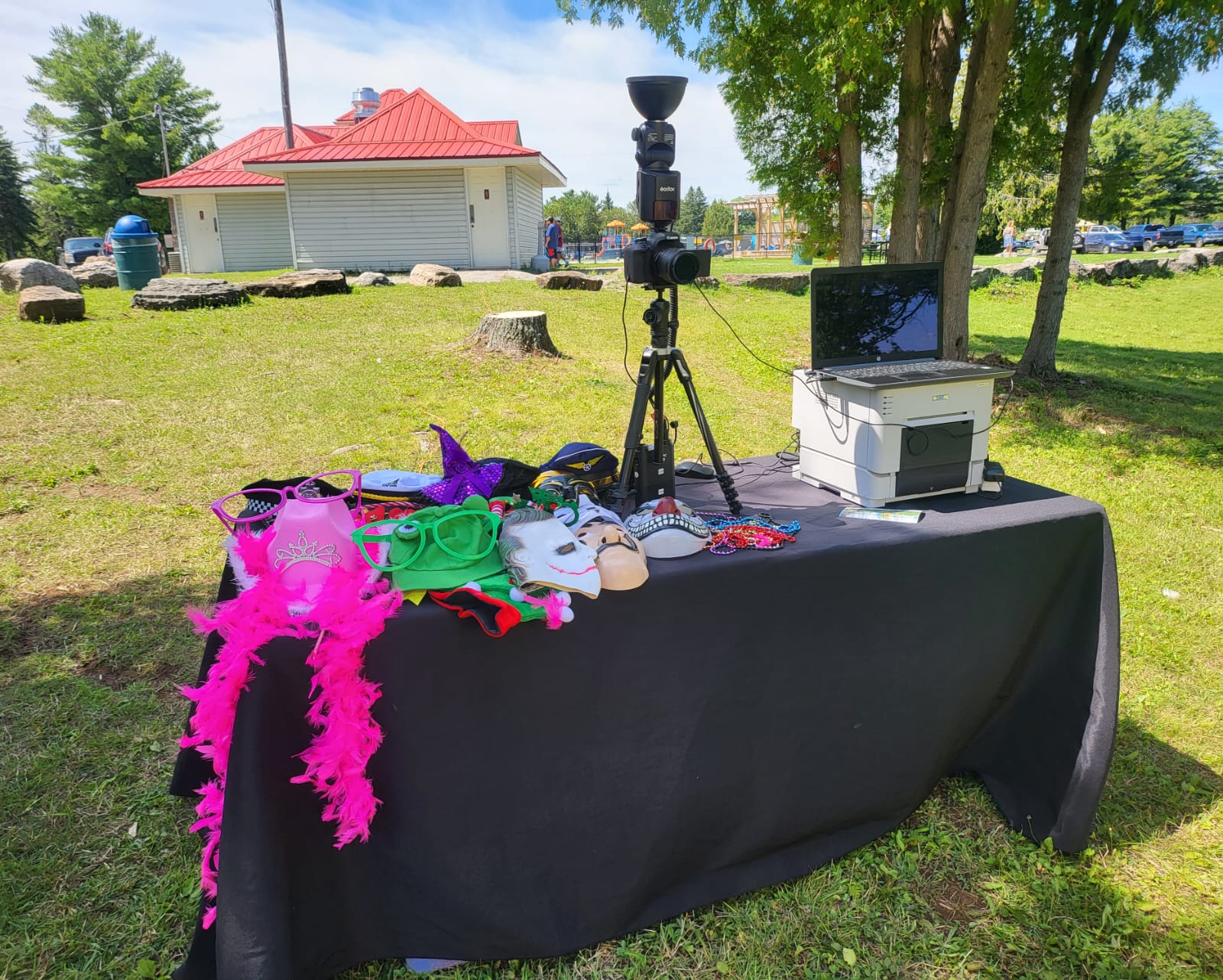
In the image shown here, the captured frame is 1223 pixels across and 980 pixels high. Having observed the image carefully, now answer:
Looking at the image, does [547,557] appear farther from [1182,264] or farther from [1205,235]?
[1205,235]

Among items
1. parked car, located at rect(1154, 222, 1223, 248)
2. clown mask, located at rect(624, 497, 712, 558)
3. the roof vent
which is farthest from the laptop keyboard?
parked car, located at rect(1154, 222, 1223, 248)

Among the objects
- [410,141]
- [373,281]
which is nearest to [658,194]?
[373,281]

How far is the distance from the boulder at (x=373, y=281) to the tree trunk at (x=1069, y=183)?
33.4 ft

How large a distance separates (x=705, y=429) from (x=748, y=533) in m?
0.34

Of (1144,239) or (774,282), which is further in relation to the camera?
(1144,239)

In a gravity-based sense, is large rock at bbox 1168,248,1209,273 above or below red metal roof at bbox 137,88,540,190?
below

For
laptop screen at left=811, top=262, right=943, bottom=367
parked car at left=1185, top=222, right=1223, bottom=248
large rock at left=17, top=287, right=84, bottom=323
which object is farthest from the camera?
parked car at left=1185, top=222, right=1223, bottom=248

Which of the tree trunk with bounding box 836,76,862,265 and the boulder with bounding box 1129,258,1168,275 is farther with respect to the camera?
the boulder with bounding box 1129,258,1168,275

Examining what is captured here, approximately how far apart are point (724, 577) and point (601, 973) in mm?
1015

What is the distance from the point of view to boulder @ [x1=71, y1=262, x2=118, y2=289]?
46.0 feet

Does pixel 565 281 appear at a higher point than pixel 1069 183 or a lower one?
lower

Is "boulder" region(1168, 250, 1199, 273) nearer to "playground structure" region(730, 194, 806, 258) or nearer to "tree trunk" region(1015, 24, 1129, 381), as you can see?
"playground structure" region(730, 194, 806, 258)

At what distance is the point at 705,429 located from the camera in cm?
221

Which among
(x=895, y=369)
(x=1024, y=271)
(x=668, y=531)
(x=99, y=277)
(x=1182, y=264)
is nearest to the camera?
(x=668, y=531)
